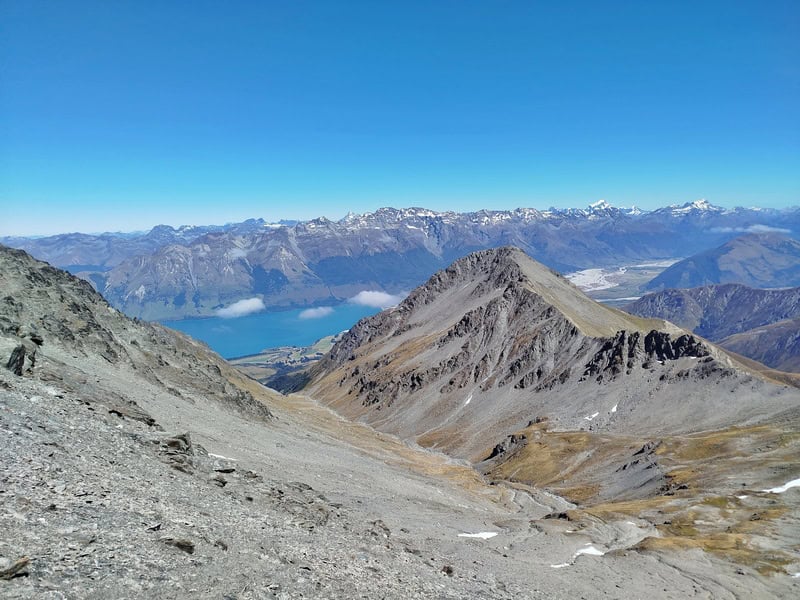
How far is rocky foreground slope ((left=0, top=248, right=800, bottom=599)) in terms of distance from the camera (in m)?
19.7

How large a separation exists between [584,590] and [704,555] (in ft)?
72.3

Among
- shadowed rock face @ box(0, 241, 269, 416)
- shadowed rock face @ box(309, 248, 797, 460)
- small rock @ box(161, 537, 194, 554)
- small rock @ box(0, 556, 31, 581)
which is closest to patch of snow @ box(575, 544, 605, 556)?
small rock @ box(161, 537, 194, 554)

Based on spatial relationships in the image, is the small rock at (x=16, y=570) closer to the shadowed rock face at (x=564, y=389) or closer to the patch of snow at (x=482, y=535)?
the patch of snow at (x=482, y=535)

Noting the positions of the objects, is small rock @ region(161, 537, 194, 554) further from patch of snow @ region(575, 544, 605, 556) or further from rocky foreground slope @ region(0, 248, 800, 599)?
patch of snow @ region(575, 544, 605, 556)

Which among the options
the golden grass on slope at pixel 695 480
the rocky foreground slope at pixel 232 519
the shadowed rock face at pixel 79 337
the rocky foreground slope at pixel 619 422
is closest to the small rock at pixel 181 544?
the rocky foreground slope at pixel 232 519

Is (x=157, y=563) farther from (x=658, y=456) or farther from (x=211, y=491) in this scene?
(x=658, y=456)

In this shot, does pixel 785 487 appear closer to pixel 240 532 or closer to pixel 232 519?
pixel 232 519

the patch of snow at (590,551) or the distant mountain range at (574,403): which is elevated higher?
the patch of snow at (590,551)

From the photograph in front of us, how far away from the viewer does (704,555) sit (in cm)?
5269

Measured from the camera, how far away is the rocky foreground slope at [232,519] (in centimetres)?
1973

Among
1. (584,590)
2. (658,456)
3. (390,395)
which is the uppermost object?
(584,590)

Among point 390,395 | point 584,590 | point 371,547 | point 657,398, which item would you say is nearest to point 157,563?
point 371,547

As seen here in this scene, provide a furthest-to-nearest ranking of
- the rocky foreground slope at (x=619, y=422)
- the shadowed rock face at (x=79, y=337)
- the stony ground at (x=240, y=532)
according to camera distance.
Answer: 1. the rocky foreground slope at (x=619, y=422)
2. the shadowed rock face at (x=79, y=337)
3. the stony ground at (x=240, y=532)

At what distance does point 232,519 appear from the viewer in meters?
27.8
